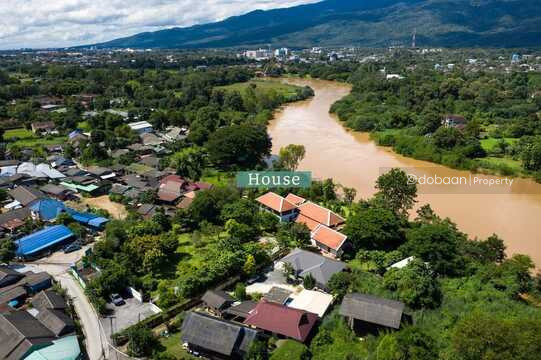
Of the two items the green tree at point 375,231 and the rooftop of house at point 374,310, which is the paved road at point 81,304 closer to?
the rooftop of house at point 374,310

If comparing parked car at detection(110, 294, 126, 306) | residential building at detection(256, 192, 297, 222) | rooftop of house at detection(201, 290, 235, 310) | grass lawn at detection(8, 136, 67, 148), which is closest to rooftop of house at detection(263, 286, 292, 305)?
rooftop of house at detection(201, 290, 235, 310)

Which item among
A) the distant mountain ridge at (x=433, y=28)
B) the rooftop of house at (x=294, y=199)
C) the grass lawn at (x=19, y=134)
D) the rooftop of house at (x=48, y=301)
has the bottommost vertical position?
the rooftop of house at (x=294, y=199)

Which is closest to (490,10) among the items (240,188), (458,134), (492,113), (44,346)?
(492,113)

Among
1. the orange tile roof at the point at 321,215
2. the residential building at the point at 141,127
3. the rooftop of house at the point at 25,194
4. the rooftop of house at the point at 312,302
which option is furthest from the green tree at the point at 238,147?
the rooftop of house at the point at 312,302

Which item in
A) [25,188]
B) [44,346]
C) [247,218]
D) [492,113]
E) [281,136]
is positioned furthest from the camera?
[492,113]

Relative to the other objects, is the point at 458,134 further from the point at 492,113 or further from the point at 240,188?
the point at 240,188

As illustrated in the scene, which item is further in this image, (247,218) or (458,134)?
(458,134)
